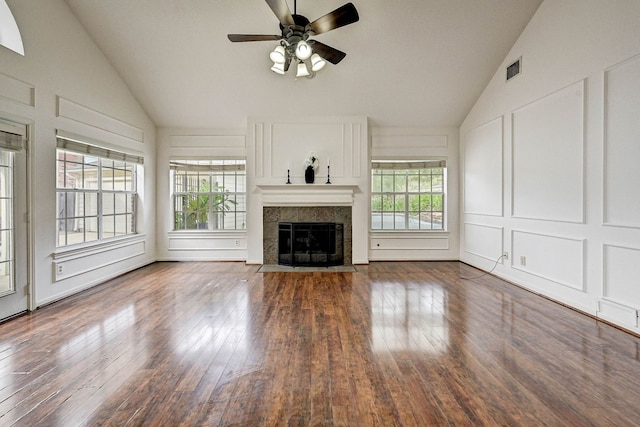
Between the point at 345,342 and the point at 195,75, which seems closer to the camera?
the point at 345,342

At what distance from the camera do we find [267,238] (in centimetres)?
580

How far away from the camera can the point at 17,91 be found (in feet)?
10.4

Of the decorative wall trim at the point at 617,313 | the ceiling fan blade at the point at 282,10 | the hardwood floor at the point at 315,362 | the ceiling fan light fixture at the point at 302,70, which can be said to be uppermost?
the ceiling fan blade at the point at 282,10

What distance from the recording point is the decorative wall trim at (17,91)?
3039 millimetres

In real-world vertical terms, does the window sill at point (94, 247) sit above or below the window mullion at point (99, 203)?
below

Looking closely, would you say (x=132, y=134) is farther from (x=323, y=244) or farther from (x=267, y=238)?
→ (x=323, y=244)

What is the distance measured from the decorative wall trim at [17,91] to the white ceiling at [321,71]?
132 centimetres

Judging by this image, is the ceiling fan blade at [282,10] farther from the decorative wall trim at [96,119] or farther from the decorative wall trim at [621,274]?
the decorative wall trim at [621,274]

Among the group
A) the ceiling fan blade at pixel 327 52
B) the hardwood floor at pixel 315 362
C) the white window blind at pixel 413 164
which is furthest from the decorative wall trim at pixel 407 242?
the ceiling fan blade at pixel 327 52

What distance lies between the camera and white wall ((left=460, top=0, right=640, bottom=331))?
9.60ft

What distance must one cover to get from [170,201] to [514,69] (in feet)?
20.2

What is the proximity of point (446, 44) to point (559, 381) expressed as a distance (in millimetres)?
4249

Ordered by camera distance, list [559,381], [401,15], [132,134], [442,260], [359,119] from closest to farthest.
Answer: [559,381]
[401,15]
[132,134]
[359,119]
[442,260]

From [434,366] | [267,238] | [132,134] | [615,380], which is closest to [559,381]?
[615,380]
